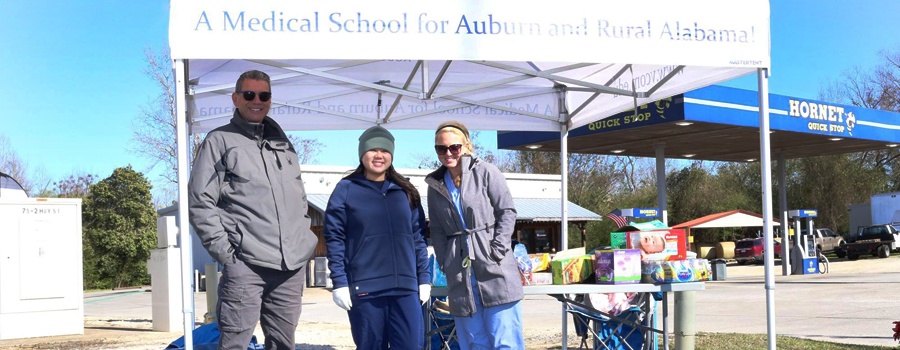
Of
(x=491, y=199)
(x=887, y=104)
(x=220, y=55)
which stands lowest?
(x=491, y=199)

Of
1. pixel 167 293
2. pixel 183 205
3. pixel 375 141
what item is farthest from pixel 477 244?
pixel 167 293

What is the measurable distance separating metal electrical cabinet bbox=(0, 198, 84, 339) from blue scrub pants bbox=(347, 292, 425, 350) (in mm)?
9644

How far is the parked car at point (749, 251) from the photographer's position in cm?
3434

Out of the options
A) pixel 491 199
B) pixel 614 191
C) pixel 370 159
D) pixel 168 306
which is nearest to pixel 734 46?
pixel 491 199

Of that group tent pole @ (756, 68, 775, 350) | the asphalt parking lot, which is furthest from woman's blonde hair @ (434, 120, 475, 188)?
the asphalt parking lot

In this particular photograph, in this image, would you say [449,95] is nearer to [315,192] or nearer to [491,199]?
[491,199]

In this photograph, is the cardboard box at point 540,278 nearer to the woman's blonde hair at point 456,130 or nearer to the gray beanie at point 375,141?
the woman's blonde hair at point 456,130

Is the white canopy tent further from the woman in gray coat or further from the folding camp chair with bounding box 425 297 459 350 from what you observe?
the folding camp chair with bounding box 425 297 459 350

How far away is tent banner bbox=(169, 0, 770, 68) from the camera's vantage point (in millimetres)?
4527

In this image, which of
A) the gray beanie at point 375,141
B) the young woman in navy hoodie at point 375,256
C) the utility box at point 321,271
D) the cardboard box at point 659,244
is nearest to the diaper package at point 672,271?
the cardboard box at point 659,244

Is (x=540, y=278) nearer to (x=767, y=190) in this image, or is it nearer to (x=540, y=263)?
(x=540, y=263)

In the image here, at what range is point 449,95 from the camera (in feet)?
24.1

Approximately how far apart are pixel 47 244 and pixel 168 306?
198 centimetres

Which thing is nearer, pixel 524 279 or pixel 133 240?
pixel 524 279
